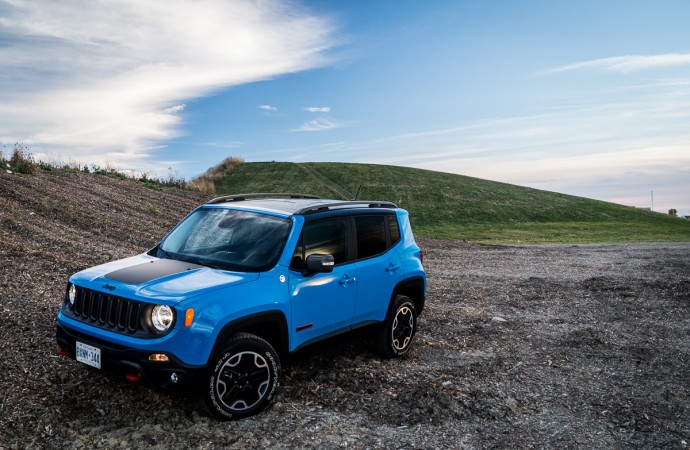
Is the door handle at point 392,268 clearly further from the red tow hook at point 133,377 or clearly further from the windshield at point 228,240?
the red tow hook at point 133,377

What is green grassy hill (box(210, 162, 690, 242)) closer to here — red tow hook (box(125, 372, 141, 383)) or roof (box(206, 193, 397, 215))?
roof (box(206, 193, 397, 215))

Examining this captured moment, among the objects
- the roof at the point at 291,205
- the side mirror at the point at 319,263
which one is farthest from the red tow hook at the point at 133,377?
the roof at the point at 291,205

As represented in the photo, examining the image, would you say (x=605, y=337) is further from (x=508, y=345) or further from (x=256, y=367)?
(x=256, y=367)

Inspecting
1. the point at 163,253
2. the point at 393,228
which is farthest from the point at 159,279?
the point at 393,228

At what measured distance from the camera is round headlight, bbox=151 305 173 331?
4.71m

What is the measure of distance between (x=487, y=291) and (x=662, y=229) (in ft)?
110

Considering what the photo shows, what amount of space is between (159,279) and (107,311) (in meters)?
0.56

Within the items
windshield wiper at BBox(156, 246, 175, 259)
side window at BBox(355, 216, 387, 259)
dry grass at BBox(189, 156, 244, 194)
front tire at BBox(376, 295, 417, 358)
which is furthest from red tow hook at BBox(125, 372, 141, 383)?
dry grass at BBox(189, 156, 244, 194)

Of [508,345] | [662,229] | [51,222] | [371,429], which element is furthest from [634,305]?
[662,229]

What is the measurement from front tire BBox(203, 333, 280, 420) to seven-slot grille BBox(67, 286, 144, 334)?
81 centimetres

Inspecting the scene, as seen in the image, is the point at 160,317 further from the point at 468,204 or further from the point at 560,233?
the point at 468,204

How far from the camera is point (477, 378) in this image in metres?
6.77

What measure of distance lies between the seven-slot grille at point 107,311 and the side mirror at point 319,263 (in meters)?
1.60

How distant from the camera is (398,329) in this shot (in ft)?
23.7
